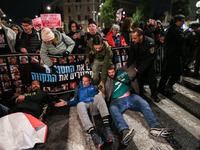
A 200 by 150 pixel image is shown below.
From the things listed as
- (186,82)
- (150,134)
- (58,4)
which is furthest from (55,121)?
(58,4)

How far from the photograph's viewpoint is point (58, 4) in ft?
200

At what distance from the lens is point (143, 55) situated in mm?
3400

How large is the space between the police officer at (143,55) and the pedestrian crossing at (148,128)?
599mm

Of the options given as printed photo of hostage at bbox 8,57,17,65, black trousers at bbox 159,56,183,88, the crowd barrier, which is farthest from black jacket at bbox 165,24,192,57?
printed photo of hostage at bbox 8,57,17,65

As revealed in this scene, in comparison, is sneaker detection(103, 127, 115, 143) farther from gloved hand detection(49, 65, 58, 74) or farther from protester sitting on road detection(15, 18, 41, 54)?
protester sitting on road detection(15, 18, 41, 54)

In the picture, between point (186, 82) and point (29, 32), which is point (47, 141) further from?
point (186, 82)

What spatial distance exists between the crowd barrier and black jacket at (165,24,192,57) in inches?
104

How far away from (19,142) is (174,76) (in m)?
4.19

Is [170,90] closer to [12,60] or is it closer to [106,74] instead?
[106,74]

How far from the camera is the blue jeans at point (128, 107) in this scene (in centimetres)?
238

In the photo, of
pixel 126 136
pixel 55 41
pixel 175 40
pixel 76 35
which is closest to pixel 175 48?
pixel 175 40

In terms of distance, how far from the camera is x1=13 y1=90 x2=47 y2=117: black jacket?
9.08 ft

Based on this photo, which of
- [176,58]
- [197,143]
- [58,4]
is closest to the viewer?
[197,143]

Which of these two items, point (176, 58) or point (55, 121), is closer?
point (55, 121)
